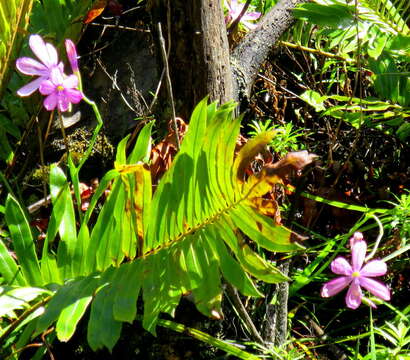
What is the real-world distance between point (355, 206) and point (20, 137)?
123cm

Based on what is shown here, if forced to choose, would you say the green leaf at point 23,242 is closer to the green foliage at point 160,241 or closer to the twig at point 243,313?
the green foliage at point 160,241

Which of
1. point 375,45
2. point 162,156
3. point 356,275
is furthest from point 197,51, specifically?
point 356,275

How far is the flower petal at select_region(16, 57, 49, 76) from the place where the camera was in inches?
58.7

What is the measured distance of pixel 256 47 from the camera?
7.34ft

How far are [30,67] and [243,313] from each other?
32.4 inches

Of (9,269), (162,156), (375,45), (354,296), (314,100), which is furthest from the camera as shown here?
(314,100)

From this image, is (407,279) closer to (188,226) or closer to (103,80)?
(188,226)

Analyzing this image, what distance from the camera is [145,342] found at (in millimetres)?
1833

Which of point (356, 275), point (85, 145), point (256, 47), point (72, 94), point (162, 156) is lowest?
point (85, 145)

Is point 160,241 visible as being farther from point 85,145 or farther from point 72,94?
point 85,145

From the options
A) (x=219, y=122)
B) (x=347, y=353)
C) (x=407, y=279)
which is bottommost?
(x=347, y=353)

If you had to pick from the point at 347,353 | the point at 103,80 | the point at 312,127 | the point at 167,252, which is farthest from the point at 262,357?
the point at 103,80

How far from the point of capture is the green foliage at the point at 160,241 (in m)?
1.33

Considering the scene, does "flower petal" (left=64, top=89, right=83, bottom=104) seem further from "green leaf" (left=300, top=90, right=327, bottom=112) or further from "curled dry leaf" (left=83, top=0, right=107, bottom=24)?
"green leaf" (left=300, top=90, right=327, bottom=112)
